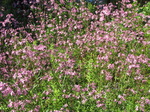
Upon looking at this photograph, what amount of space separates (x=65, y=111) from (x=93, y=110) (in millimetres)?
438

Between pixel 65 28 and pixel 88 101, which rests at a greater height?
pixel 65 28

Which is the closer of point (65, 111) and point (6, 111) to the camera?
point (65, 111)

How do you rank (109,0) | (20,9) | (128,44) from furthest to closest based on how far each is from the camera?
1. (109,0)
2. (20,9)
3. (128,44)

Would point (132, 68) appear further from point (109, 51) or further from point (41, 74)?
point (41, 74)

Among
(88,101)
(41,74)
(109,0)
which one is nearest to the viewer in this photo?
(88,101)

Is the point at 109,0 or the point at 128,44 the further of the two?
the point at 109,0

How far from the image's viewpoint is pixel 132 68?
412 cm

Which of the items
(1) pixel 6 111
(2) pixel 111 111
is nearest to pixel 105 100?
(2) pixel 111 111

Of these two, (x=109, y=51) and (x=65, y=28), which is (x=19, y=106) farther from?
(x=65, y=28)

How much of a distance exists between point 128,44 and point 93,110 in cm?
Result: 206

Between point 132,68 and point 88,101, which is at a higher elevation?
point 132,68

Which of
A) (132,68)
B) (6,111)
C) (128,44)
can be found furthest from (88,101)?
(128,44)

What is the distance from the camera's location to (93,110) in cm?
358

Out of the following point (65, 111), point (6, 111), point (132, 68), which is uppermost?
point (132, 68)
